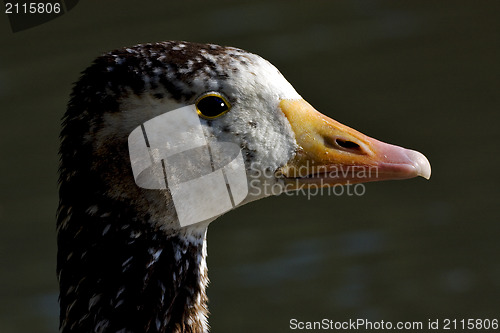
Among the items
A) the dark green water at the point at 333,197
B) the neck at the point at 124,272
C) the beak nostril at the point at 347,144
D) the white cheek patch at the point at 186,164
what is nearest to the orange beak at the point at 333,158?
the beak nostril at the point at 347,144

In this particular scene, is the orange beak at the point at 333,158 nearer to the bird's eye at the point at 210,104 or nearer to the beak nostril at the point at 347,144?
the beak nostril at the point at 347,144

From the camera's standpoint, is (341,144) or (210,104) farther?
(341,144)

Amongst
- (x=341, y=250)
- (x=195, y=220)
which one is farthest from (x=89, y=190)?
(x=341, y=250)

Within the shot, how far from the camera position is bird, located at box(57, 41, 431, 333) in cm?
517

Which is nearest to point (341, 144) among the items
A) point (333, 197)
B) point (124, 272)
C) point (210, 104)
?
point (210, 104)

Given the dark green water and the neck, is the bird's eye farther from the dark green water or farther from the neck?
the dark green water

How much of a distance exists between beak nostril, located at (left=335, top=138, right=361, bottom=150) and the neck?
0.93 metres

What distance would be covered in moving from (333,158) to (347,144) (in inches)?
5.1

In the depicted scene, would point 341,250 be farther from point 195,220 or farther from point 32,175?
Result: point 195,220

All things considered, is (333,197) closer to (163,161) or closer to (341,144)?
(341,144)

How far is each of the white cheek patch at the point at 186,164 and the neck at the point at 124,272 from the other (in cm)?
19

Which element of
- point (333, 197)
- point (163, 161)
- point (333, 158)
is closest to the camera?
point (163, 161)

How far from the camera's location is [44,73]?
455 inches

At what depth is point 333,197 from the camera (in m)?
9.95
